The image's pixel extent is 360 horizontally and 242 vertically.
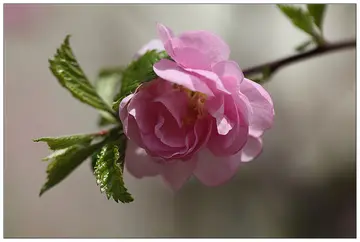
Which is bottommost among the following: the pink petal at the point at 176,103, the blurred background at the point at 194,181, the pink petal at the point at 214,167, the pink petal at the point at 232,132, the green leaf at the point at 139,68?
the blurred background at the point at 194,181

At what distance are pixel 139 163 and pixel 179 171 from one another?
0.04 meters

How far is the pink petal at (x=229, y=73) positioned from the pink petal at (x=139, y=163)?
12 cm

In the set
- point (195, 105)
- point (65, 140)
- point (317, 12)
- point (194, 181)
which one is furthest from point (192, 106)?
point (194, 181)

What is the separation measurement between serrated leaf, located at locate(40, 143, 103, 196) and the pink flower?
0.23 ft

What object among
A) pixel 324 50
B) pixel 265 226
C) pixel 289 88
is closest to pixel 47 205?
pixel 265 226

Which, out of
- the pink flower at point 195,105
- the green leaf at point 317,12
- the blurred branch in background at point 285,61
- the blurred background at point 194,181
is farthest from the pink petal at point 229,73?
the blurred background at point 194,181

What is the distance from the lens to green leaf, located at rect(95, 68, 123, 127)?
514 mm

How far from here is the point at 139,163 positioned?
469mm

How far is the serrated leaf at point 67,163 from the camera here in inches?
17.8

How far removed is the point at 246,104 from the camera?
0.39 meters

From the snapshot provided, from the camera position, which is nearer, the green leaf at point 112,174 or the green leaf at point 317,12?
the green leaf at point 112,174

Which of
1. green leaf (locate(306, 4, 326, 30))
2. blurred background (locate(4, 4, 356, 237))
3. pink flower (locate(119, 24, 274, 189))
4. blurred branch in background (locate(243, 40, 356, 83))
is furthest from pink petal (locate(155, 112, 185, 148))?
blurred background (locate(4, 4, 356, 237))

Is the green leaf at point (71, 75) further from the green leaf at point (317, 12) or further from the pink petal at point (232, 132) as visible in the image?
the green leaf at point (317, 12)

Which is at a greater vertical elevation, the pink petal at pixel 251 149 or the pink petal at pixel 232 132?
the pink petal at pixel 232 132
